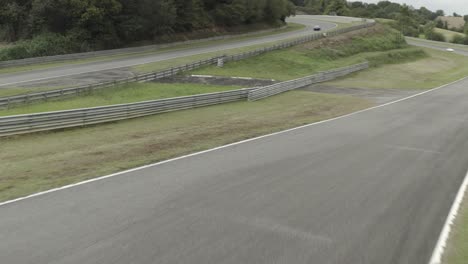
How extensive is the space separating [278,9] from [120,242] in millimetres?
85176

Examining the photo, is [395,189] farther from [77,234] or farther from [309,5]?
[309,5]

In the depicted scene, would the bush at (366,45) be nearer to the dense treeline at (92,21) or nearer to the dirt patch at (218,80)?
the dense treeline at (92,21)

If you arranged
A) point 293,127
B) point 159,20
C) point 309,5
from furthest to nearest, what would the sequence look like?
point 309,5 → point 159,20 → point 293,127

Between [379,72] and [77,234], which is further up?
[77,234]

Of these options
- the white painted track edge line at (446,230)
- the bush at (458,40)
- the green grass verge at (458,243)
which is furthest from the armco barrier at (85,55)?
the bush at (458,40)

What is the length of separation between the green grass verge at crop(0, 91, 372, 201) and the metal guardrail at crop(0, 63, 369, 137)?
393mm

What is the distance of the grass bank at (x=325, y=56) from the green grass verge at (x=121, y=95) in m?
7.62

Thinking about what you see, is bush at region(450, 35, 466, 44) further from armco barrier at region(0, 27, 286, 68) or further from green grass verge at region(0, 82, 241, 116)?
green grass verge at region(0, 82, 241, 116)

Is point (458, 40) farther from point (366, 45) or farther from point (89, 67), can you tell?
point (89, 67)

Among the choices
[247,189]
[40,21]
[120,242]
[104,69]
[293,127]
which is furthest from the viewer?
[40,21]

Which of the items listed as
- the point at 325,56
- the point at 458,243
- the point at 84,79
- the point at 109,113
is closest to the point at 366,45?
the point at 325,56

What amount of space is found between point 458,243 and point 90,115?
49.9 ft

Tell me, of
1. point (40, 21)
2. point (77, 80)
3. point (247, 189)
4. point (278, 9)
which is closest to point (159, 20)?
point (40, 21)

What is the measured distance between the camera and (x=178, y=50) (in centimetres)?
5303
